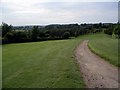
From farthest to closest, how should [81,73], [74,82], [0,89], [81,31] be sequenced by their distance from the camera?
[81,31] < [81,73] < [74,82] < [0,89]

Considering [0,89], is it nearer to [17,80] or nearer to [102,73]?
[17,80]

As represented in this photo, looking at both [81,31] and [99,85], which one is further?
[81,31]

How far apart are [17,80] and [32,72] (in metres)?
2.02

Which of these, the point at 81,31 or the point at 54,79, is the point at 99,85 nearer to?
the point at 54,79

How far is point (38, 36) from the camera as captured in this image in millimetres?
75750

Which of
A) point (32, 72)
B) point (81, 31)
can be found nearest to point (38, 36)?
point (81, 31)

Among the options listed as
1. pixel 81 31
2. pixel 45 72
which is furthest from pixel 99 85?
pixel 81 31

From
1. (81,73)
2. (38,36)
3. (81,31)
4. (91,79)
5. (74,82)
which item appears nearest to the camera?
(74,82)

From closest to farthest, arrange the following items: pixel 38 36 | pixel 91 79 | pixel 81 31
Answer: pixel 91 79 < pixel 38 36 < pixel 81 31

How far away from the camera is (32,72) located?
42.1ft

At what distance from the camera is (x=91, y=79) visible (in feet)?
36.7

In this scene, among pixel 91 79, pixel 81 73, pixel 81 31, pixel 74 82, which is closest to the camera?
pixel 74 82

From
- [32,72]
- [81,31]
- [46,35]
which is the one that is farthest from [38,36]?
[32,72]

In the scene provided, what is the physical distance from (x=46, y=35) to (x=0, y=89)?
231 ft
